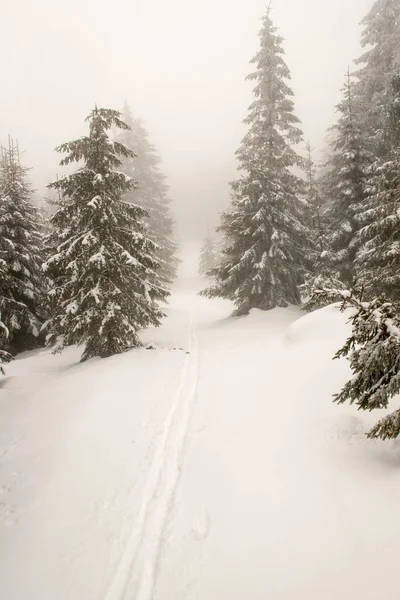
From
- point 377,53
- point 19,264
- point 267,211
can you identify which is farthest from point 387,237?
point 19,264

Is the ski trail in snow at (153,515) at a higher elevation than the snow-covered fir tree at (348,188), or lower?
lower

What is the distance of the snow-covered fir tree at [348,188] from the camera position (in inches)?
670

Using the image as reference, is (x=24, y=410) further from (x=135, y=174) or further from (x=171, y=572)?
(x=135, y=174)

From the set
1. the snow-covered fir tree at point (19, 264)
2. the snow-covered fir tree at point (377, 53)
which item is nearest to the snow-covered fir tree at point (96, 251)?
the snow-covered fir tree at point (19, 264)

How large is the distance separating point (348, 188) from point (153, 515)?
17141mm

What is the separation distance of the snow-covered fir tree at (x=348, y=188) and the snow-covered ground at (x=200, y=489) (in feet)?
25.3

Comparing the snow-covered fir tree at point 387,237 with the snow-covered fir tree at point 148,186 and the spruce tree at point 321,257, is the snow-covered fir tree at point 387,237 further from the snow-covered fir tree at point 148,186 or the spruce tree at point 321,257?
the snow-covered fir tree at point 148,186

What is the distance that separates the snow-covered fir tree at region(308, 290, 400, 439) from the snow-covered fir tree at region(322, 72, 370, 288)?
12.8 metres

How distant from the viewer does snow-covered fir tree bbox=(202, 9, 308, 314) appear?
1858 cm

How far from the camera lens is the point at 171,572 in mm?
4344

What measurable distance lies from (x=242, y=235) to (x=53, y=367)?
39.0 ft

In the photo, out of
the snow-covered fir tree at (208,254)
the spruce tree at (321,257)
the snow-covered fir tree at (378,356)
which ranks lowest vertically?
the snow-covered fir tree at (378,356)

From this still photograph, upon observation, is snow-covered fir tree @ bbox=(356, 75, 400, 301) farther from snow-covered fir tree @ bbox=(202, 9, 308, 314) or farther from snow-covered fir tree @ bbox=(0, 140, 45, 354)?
snow-covered fir tree @ bbox=(0, 140, 45, 354)

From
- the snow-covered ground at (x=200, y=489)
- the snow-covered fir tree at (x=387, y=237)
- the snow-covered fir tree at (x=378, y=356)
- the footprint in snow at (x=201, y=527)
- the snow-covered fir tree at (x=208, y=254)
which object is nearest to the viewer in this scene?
the snow-covered ground at (x=200, y=489)
